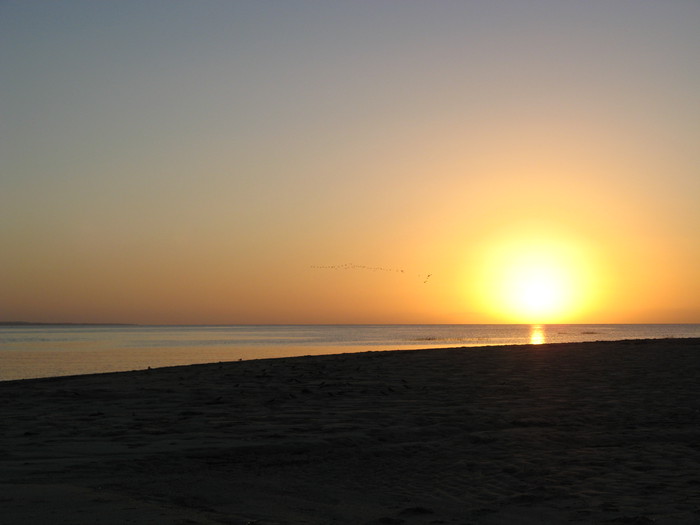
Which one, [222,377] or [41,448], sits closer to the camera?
[41,448]

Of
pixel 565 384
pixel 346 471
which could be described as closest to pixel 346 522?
pixel 346 471

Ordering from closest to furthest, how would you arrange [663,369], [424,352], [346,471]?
[346,471]
[663,369]
[424,352]

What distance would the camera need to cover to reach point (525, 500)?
6.38 m

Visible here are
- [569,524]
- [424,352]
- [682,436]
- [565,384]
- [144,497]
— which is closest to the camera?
[569,524]

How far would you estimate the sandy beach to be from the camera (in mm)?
5953

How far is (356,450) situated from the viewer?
8492mm

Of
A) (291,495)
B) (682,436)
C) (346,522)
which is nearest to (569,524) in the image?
(346,522)

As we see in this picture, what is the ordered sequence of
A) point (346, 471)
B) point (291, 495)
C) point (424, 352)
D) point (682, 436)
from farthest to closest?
point (424, 352) → point (682, 436) → point (346, 471) → point (291, 495)

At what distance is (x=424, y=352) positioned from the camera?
22.8 meters

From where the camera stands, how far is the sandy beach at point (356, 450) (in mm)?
5953

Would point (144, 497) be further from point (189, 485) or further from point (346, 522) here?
point (346, 522)

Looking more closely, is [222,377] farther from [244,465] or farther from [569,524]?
[569,524]

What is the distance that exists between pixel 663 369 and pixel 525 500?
1177 centimetres

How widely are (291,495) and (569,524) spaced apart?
269 centimetres
